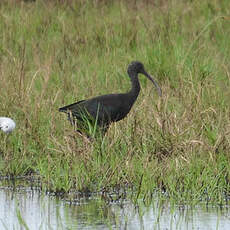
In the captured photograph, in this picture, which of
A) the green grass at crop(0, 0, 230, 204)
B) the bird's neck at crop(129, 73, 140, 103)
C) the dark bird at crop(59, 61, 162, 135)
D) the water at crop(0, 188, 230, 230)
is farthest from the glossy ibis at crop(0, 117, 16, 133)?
the water at crop(0, 188, 230, 230)

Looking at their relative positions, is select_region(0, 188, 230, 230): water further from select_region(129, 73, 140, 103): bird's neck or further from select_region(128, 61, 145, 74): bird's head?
select_region(128, 61, 145, 74): bird's head

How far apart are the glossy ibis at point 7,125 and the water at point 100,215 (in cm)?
140

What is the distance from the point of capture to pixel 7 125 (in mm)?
8094

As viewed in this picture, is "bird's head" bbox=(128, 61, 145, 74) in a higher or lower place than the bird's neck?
higher

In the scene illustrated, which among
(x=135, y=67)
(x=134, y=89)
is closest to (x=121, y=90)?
(x=135, y=67)

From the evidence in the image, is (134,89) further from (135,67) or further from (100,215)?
(100,215)

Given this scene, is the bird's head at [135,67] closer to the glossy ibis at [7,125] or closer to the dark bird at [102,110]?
the dark bird at [102,110]

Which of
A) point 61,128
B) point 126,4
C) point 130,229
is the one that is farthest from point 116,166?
point 126,4

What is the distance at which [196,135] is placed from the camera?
7641mm

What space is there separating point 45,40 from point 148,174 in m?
5.36

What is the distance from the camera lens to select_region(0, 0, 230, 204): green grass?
6.84m

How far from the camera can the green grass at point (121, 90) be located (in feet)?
22.5

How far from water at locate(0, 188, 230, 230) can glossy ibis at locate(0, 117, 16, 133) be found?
1402mm

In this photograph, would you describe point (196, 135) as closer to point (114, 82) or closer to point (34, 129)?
point (34, 129)
